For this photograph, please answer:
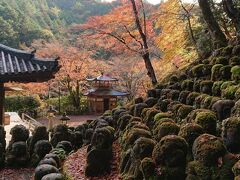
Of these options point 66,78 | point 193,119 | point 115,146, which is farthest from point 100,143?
point 66,78

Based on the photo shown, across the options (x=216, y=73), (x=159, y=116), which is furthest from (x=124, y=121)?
(x=216, y=73)

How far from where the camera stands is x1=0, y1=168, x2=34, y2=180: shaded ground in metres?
9.85

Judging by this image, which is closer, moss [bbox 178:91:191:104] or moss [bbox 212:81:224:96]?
moss [bbox 212:81:224:96]

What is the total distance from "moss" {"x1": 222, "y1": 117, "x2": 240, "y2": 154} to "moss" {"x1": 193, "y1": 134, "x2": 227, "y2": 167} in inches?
11.0

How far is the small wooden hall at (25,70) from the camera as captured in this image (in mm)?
8258

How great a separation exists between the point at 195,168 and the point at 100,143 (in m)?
3.08

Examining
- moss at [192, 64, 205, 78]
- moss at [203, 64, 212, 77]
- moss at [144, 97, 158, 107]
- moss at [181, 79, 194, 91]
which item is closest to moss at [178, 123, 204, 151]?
moss at [181, 79, 194, 91]

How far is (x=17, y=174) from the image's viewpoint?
1027 centimetres

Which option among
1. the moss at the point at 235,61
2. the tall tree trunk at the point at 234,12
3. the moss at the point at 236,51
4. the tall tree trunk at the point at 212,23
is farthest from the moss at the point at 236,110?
the tall tree trunk at the point at 212,23

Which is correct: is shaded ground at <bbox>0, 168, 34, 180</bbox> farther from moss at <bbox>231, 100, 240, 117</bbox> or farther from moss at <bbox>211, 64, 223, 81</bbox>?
moss at <bbox>231, 100, 240, 117</bbox>

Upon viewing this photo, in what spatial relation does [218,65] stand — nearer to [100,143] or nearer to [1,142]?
[100,143]

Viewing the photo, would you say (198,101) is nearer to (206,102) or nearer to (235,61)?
(206,102)

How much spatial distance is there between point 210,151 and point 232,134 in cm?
50

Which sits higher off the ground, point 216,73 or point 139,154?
point 216,73
